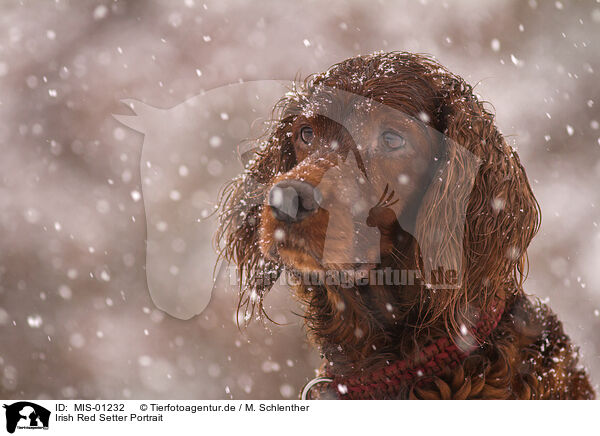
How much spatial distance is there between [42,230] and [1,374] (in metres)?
0.85

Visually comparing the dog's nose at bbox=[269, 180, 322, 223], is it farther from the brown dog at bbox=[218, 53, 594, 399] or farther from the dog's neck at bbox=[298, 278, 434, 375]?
the dog's neck at bbox=[298, 278, 434, 375]

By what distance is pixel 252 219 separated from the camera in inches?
77.4

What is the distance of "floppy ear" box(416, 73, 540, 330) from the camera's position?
5.08ft

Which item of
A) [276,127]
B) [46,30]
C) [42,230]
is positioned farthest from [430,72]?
[42,230]

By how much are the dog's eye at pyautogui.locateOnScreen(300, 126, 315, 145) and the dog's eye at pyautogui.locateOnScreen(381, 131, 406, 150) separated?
0.31 m

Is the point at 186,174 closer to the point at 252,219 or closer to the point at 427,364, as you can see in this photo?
the point at 252,219

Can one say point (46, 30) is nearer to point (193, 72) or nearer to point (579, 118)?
point (193, 72)

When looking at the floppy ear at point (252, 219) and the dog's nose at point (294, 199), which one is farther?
the floppy ear at point (252, 219)
